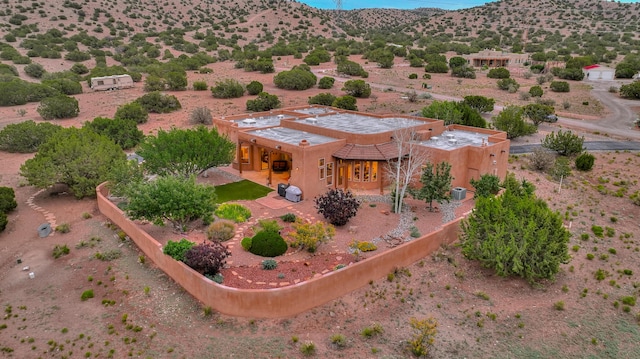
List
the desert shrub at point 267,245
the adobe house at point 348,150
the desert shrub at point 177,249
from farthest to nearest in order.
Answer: the adobe house at point 348,150 < the desert shrub at point 267,245 < the desert shrub at point 177,249

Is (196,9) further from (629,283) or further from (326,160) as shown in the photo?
(629,283)

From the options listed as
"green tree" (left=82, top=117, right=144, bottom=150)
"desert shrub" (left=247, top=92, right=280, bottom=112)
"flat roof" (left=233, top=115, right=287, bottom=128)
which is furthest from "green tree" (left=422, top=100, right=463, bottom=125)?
"green tree" (left=82, top=117, right=144, bottom=150)

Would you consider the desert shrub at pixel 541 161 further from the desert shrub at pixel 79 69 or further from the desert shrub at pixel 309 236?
the desert shrub at pixel 79 69

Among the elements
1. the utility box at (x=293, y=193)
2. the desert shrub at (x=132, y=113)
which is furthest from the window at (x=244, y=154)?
the desert shrub at (x=132, y=113)

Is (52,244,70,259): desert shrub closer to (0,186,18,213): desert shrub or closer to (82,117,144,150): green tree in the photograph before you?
(0,186,18,213): desert shrub

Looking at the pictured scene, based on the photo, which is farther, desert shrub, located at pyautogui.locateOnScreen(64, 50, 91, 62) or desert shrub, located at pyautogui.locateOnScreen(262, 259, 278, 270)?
desert shrub, located at pyautogui.locateOnScreen(64, 50, 91, 62)
